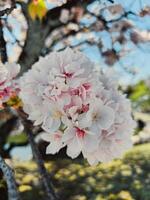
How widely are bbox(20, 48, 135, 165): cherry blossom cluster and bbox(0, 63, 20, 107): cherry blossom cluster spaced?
11cm

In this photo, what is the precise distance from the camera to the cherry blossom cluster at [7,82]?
8.84 ft

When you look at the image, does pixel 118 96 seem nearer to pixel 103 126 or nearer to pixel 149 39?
pixel 103 126

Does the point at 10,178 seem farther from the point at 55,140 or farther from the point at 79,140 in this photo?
the point at 79,140

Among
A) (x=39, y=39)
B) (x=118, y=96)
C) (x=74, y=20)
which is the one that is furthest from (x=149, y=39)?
(x=118, y=96)

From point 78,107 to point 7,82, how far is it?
526 millimetres

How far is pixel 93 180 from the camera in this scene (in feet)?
17.4

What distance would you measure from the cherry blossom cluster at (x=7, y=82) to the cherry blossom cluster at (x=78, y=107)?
114mm

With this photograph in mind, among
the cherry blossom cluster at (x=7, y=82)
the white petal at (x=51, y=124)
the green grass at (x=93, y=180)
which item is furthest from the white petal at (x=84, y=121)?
the green grass at (x=93, y=180)

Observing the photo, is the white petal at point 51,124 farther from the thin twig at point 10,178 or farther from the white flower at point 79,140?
the thin twig at point 10,178

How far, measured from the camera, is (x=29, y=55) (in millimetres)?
5680

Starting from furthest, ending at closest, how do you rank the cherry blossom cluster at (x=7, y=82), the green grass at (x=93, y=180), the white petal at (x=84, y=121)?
the green grass at (x=93, y=180) → the cherry blossom cluster at (x=7, y=82) → the white petal at (x=84, y=121)

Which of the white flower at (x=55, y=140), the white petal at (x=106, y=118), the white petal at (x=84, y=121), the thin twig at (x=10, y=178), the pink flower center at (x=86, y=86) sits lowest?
the thin twig at (x=10, y=178)

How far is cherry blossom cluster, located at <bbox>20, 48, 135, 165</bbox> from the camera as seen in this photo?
2.38 metres

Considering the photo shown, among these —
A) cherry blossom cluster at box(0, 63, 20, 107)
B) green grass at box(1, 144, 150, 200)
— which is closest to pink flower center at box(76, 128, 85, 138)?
cherry blossom cluster at box(0, 63, 20, 107)
